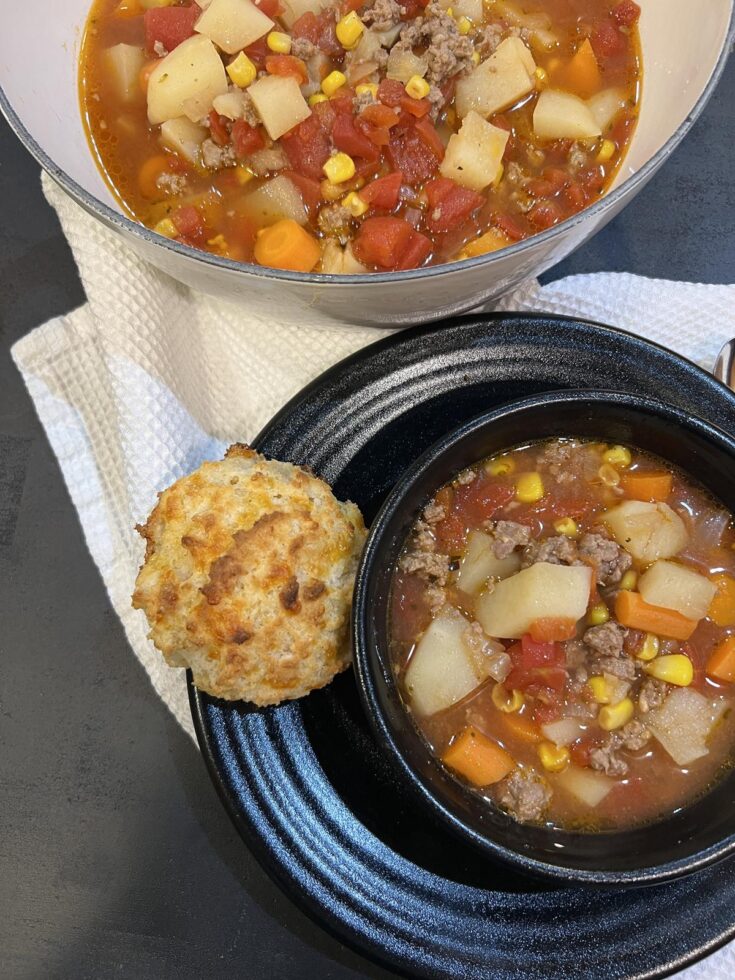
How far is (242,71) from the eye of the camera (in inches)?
96.7

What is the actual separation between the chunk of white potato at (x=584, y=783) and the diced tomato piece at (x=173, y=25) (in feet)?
7.85

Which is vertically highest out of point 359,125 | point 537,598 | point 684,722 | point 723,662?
point 359,125

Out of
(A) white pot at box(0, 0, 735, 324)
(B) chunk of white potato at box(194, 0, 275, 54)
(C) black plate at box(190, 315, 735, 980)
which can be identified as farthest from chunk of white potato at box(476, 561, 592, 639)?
(B) chunk of white potato at box(194, 0, 275, 54)

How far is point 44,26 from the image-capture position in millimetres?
2580

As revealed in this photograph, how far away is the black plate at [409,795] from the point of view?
244 cm

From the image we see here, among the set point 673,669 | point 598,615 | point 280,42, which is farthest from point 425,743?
point 280,42

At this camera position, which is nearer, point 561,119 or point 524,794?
point 524,794

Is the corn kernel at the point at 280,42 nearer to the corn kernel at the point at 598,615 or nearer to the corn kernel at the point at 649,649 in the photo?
the corn kernel at the point at 598,615

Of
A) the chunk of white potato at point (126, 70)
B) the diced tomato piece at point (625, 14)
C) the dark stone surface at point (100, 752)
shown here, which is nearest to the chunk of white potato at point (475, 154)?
the diced tomato piece at point (625, 14)

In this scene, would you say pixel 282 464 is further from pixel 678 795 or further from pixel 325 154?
pixel 678 795

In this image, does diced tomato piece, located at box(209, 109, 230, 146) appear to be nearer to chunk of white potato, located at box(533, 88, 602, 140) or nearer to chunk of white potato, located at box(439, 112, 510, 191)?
chunk of white potato, located at box(439, 112, 510, 191)

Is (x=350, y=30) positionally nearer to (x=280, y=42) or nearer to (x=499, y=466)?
(x=280, y=42)

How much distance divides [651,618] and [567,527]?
1.07 ft

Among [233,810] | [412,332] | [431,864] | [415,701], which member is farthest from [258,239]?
[431,864]
